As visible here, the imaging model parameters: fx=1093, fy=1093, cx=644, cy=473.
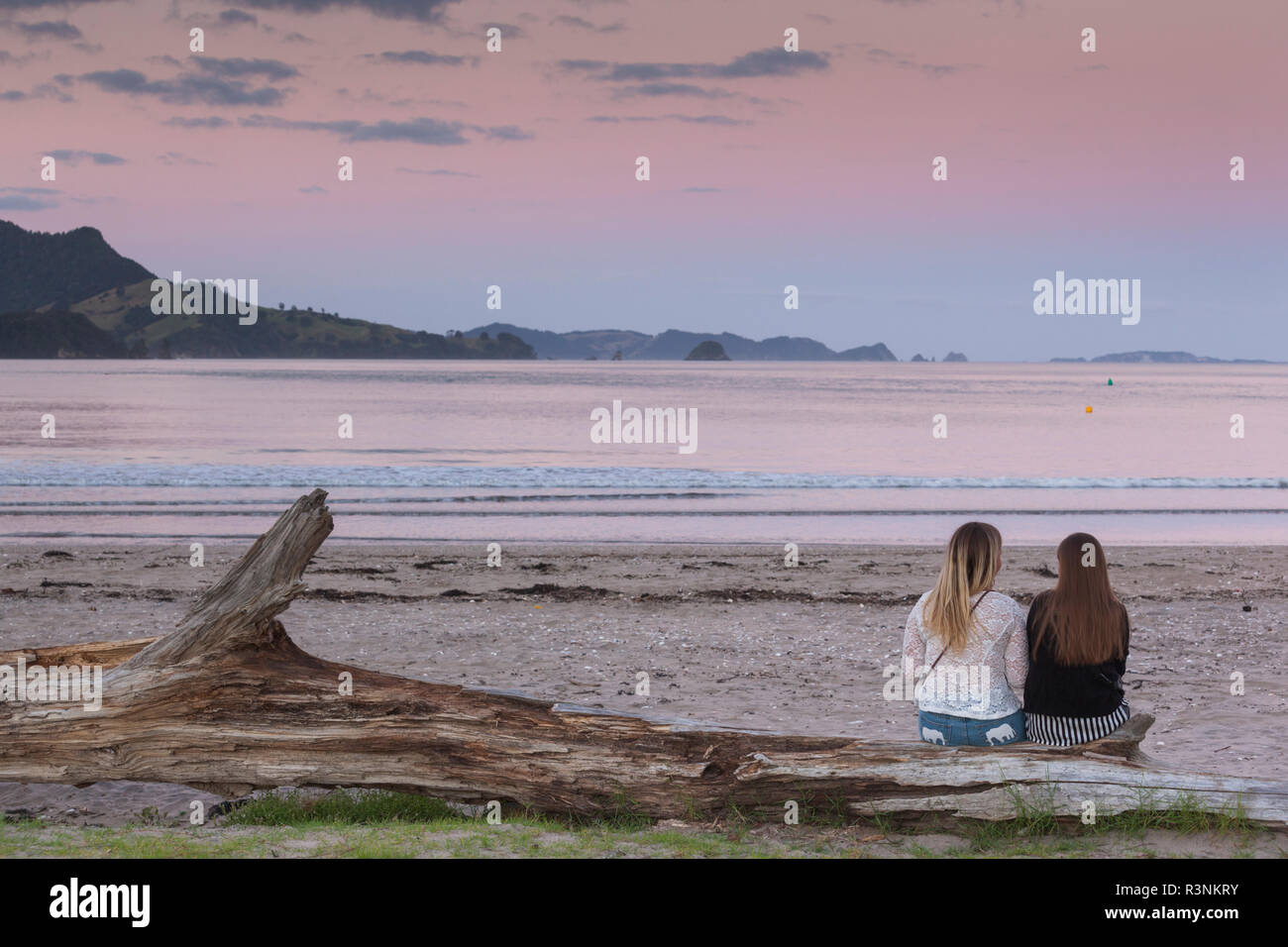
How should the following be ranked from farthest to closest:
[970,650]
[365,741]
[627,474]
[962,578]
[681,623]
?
1. [627,474]
2. [681,623]
3. [365,741]
4. [970,650]
5. [962,578]

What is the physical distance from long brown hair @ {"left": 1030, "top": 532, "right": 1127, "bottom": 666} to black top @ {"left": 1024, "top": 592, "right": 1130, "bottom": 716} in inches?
1.5

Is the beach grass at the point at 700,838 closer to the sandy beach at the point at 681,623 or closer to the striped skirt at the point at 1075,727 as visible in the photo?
the striped skirt at the point at 1075,727

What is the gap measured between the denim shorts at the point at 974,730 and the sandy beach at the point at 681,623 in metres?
1.50

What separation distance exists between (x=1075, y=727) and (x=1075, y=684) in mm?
255

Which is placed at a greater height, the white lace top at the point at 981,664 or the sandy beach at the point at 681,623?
the white lace top at the point at 981,664

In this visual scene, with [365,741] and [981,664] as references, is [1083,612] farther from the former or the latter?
[365,741]

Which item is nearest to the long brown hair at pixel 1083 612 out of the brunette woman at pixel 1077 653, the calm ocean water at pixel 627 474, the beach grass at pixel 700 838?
the brunette woman at pixel 1077 653

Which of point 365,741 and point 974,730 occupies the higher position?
point 974,730

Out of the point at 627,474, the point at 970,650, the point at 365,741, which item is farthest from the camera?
the point at 627,474

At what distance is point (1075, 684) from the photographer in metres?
6.30

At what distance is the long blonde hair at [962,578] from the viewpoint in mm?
6137

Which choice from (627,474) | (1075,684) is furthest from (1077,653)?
(627,474)

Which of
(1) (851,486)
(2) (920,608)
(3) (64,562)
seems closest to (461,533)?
(3) (64,562)
